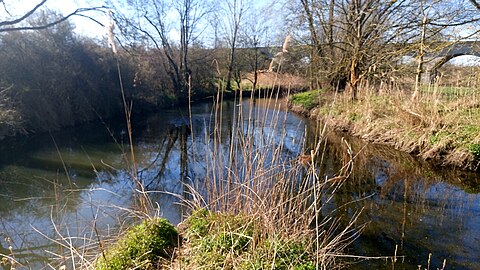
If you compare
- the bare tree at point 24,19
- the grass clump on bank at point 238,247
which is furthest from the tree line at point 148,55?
the grass clump on bank at point 238,247

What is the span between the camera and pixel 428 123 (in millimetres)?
6828

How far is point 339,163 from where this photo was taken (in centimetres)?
662

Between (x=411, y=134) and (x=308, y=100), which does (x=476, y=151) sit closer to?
(x=411, y=134)

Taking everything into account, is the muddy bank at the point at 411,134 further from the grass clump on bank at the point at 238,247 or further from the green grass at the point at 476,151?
the grass clump on bank at the point at 238,247

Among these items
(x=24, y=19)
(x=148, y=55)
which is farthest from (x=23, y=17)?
(x=148, y=55)

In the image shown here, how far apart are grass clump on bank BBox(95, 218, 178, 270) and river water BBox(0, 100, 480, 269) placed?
214mm

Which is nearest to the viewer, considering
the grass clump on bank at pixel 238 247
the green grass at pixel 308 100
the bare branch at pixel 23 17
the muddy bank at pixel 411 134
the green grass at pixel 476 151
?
the grass clump on bank at pixel 238 247

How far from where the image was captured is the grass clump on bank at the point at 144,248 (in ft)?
7.17

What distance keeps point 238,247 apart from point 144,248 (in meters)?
0.67

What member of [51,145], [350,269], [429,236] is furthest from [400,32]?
[51,145]

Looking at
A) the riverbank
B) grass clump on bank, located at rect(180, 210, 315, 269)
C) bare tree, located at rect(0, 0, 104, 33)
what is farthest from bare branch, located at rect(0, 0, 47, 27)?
grass clump on bank, located at rect(180, 210, 315, 269)

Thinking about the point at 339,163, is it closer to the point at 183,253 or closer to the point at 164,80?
the point at 183,253

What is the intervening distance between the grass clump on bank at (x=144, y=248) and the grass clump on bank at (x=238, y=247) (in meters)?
0.16

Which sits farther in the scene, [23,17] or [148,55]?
[148,55]
